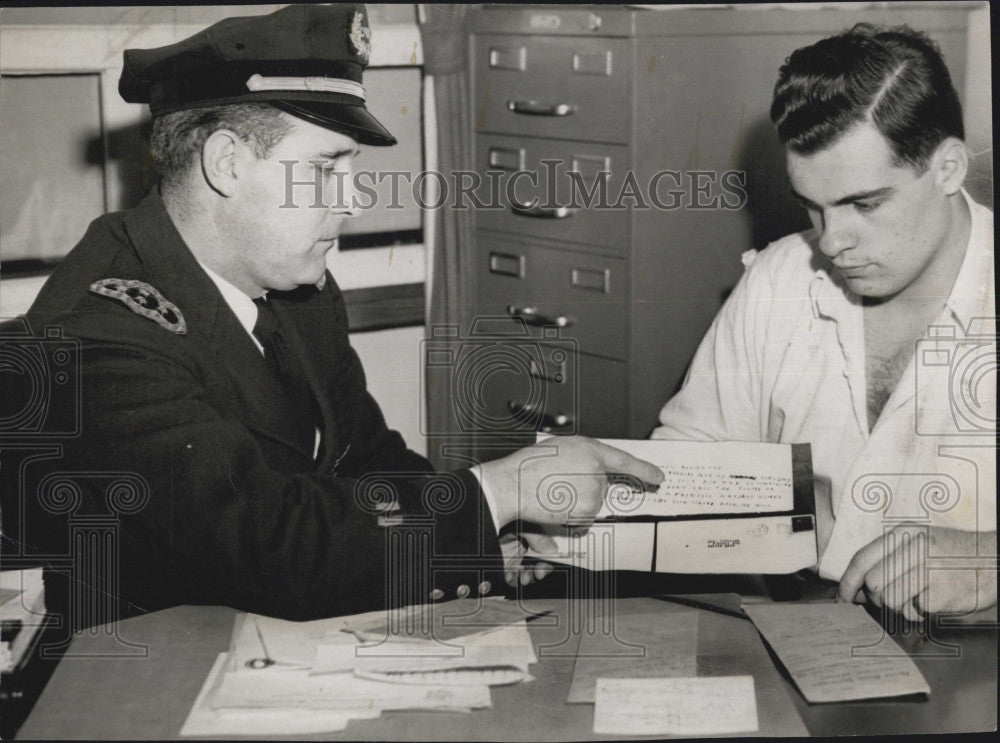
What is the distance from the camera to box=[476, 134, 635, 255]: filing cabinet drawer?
1625 millimetres

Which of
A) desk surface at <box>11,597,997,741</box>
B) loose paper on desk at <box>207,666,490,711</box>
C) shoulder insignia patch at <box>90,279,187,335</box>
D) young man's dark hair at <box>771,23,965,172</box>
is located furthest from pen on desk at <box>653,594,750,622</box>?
shoulder insignia patch at <box>90,279,187,335</box>

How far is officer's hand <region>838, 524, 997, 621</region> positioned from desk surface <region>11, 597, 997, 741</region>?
0.07 meters

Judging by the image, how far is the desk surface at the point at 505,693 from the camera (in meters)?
1.28

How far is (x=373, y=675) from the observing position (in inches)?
56.7

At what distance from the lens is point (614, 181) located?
1.64 meters

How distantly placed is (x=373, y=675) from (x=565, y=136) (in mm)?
881

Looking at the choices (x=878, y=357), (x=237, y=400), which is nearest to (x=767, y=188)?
(x=878, y=357)

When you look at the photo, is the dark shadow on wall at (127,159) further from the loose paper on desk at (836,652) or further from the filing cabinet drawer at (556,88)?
the loose paper on desk at (836,652)

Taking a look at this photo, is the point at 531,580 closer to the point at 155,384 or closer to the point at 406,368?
the point at 406,368

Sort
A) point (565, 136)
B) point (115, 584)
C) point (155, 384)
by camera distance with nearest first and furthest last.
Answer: point (155, 384), point (115, 584), point (565, 136)

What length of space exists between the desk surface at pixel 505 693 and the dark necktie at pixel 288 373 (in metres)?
0.30

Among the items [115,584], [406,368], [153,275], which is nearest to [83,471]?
[115,584]

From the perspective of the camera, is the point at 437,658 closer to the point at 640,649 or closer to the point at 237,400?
the point at 640,649

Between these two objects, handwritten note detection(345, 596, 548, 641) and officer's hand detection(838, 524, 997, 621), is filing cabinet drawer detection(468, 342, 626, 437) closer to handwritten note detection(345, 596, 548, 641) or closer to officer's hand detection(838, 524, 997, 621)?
handwritten note detection(345, 596, 548, 641)
